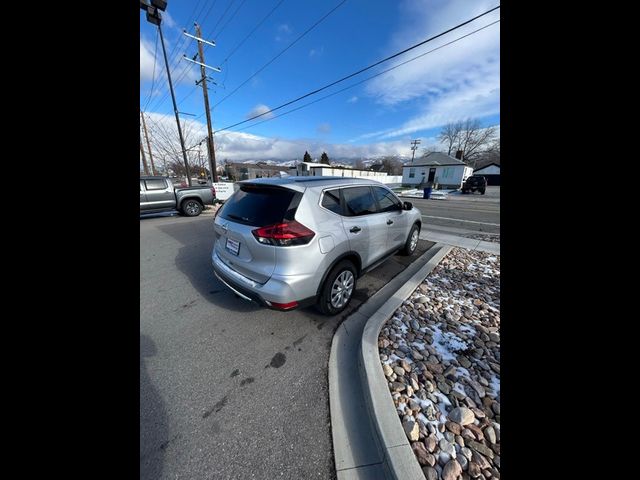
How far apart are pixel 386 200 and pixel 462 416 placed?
3025 millimetres

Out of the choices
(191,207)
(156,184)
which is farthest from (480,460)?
(156,184)

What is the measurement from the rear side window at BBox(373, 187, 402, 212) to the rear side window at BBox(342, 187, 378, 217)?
7.8 inches

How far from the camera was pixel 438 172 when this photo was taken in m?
38.2

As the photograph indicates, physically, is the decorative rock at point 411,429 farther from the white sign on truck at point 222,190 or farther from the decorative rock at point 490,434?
the white sign on truck at point 222,190

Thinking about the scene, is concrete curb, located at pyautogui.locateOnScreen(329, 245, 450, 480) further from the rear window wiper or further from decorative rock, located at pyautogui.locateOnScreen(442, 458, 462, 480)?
the rear window wiper

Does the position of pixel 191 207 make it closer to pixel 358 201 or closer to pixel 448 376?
pixel 358 201

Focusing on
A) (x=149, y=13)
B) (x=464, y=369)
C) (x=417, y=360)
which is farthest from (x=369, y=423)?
(x=149, y=13)

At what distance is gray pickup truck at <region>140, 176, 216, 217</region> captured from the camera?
974cm
